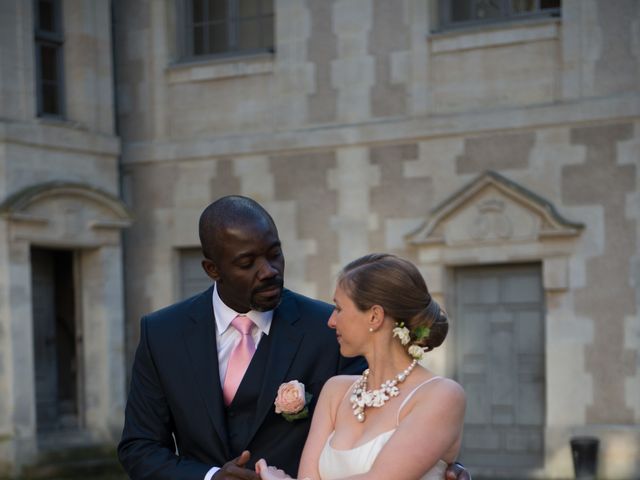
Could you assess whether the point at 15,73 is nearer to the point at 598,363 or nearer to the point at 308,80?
the point at 308,80

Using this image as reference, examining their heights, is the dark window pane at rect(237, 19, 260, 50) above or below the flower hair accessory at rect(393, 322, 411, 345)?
above

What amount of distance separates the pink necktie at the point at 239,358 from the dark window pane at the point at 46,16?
9.02 meters

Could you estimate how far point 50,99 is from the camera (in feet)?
39.5

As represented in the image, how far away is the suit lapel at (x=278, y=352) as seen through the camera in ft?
11.7

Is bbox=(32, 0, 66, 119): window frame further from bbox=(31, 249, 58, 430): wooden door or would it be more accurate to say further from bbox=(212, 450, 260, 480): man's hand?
bbox=(212, 450, 260, 480): man's hand

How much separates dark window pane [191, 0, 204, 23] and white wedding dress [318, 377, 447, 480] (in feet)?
31.6

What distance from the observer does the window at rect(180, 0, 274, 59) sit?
12.1m

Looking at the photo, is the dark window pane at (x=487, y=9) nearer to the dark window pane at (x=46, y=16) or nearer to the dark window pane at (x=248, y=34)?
the dark window pane at (x=248, y=34)

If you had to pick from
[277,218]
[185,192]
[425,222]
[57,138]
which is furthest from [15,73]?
[425,222]

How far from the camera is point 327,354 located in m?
3.74

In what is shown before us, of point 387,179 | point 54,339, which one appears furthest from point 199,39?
→ point 54,339

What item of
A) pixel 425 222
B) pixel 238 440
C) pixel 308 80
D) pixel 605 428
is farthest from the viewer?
pixel 308 80

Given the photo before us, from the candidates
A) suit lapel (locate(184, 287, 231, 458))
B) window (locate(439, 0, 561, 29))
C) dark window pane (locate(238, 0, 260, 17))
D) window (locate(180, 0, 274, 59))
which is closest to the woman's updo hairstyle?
suit lapel (locate(184, 287, 231, 458))

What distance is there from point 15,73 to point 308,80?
2.96m
